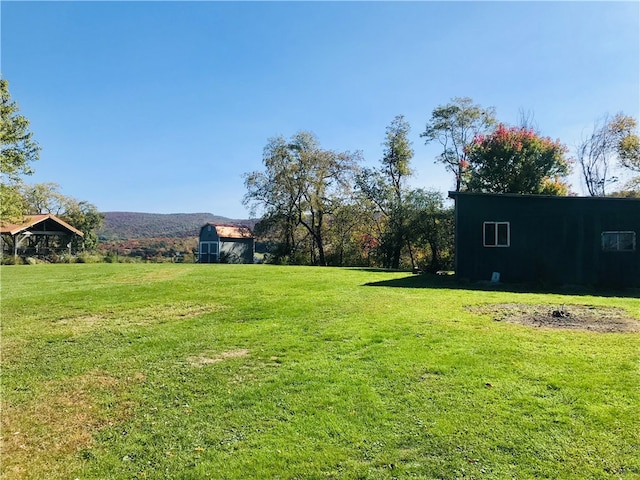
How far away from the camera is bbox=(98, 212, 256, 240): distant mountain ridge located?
149ft

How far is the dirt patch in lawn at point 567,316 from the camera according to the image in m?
6.16

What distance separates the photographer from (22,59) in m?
9.95

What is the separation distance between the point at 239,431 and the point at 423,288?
8.67m

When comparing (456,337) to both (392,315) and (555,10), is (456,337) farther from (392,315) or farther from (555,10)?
(555,10)

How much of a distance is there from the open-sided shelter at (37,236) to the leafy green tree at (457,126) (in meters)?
28.3

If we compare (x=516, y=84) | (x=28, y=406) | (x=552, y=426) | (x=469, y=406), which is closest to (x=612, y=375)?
(x=552, y=426)

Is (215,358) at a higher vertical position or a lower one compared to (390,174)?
lower

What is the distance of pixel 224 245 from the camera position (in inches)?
1236

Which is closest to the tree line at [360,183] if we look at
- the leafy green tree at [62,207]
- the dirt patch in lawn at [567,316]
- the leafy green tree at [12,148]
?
the leafy green tree at [12,148]

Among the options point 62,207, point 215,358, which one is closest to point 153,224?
point 62,207

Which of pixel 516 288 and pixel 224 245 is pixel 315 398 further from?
pixel 224 245

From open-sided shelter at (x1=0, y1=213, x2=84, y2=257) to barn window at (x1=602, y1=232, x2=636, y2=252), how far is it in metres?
31.3

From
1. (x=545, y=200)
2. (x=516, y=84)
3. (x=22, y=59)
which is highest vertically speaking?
(x=516, y=84)

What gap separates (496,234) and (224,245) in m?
22.8
